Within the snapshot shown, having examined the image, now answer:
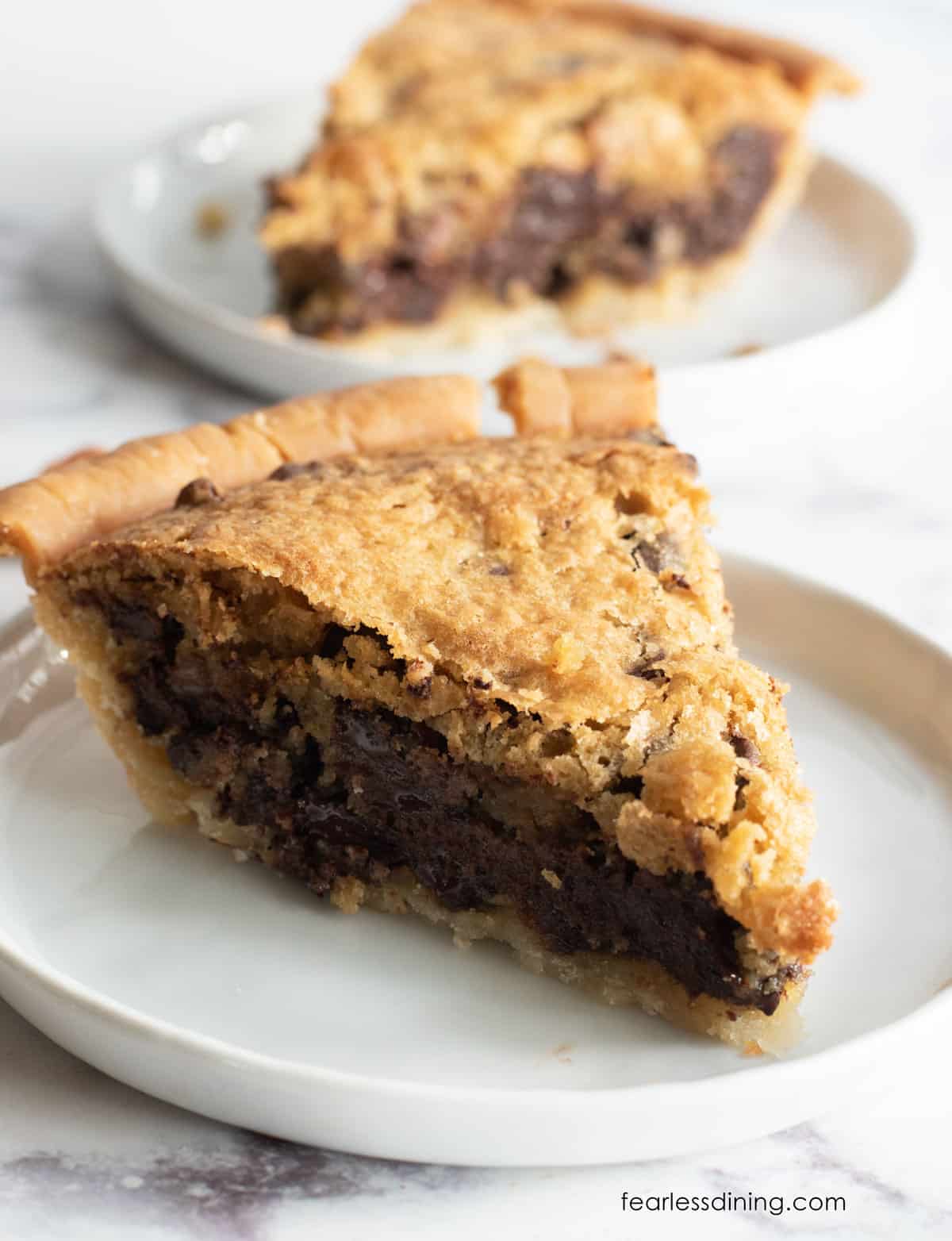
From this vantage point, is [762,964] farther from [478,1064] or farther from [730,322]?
[730,322]

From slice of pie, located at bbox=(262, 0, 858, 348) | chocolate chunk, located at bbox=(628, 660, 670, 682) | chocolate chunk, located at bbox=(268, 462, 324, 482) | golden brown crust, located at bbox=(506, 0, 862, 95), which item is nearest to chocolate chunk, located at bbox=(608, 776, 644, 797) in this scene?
chocolate chunk, located at bbox=(628, 660, 670, 682)

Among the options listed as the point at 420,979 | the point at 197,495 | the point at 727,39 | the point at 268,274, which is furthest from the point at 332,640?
the point at 727,39

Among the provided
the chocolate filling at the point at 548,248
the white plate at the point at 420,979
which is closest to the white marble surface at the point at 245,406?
the white plate at the point at 420,979

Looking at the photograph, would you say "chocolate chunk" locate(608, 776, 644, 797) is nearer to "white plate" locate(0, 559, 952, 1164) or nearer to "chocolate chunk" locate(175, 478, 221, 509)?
"white plate" locate(0, 559, 952, 1164)

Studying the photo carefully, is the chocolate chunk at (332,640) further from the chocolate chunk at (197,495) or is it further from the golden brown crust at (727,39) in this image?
the golden brown crust at (727,39)

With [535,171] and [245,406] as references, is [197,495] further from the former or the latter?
[535,171]

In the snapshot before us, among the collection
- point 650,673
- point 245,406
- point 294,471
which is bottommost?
point 245,406

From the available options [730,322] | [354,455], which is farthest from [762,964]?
[730,322]
